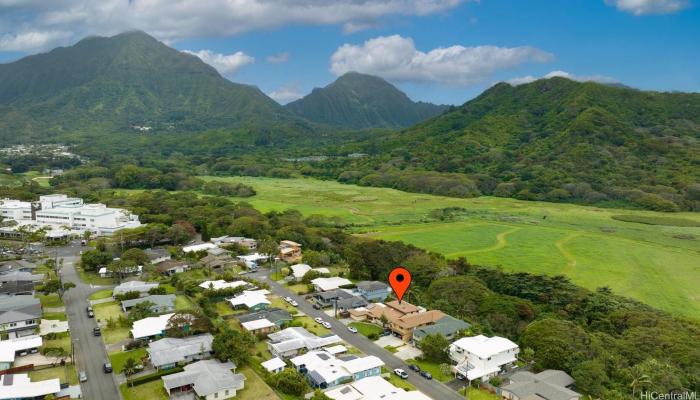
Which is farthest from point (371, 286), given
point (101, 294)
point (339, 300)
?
point (101, 294)

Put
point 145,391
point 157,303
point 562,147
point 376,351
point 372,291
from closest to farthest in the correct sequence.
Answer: point 145,391 < point 376,351 < point 157,303 < point 372,291 < point 562,147

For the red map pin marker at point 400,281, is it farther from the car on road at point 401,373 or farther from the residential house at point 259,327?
the residential house at point 259,327

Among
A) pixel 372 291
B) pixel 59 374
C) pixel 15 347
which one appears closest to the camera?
pixel 59 374

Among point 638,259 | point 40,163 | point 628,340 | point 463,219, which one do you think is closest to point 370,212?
point 463,219

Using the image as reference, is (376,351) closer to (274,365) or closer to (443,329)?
(443,329)

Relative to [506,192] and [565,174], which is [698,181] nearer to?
[565,174]

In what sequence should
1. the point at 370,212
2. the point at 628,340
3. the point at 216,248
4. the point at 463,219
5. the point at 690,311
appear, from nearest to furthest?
the point at 628,340, the point at 690,311, the point at 216,248, the point at 463,219, the point at 370,212

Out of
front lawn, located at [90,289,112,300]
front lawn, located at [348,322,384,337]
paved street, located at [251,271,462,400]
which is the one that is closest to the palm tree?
paved street, located at [251,271,462,400]
